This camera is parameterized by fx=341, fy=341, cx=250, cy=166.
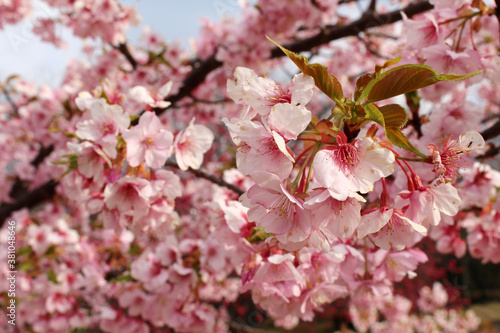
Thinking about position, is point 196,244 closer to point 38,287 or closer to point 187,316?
point 187,316

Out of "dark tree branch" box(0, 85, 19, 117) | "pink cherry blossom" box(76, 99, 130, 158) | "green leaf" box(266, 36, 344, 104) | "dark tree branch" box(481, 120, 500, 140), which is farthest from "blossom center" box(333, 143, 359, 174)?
"dark tree branch" box(0, 85, 19, 117)

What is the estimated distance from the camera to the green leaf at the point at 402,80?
67 cm

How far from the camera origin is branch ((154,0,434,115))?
2.23 m

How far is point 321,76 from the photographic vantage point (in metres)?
0.73

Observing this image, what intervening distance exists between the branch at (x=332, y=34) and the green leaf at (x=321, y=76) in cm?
171

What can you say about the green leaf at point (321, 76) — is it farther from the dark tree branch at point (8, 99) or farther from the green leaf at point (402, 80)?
the dark tree branch at point (8, 99)

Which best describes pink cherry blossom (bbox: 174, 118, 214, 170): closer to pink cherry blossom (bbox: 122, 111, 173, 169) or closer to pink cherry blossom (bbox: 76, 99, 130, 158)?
pink cherry blossom (bbox: 122, 111, 173, 169)

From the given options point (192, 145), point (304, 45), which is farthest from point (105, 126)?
point (304, 45)

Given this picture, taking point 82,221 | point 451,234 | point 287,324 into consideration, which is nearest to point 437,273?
point 287,324

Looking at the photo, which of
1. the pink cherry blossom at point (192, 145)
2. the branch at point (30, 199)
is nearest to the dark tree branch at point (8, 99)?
Answer: the branch at point (30, 199)

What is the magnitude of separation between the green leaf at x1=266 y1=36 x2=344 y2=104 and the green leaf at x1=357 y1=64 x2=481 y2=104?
56mm

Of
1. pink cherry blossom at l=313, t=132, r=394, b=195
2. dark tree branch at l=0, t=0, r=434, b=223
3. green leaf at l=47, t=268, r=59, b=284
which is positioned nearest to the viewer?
pink cherry blossom at l=313, t=132, r=394, b=195

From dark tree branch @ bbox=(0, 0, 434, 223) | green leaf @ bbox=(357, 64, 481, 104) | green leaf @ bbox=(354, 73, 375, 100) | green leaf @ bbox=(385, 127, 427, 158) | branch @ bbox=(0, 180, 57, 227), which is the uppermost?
green leaf @ bbox=(357, 64, 481, 104)

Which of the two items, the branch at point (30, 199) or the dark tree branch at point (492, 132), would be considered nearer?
the dark tree branch at point (492, 132)
